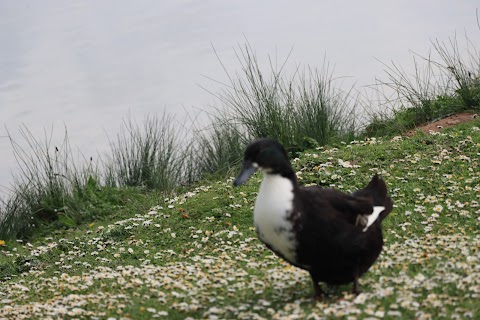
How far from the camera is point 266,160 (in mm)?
6590

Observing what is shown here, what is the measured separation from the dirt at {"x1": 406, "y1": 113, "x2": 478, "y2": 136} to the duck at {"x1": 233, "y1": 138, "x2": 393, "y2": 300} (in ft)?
27.7

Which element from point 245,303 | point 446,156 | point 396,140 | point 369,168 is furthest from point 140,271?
point 396,140

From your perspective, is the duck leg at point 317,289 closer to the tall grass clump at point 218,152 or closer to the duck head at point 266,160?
the duck head at point 266,160

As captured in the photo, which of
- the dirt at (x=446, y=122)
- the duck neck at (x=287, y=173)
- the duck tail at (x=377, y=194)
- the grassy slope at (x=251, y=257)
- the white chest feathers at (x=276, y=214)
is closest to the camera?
the white chest feathers at (x=276, y=214)

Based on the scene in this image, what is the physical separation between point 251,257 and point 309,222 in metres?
2.99

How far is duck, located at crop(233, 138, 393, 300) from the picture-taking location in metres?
6.46

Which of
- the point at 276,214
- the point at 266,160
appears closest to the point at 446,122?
the point at 266,160

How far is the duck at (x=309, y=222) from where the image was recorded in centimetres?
646

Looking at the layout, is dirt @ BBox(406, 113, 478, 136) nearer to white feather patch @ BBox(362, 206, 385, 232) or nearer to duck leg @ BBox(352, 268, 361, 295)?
white feather patch @ BBox(362, 206, 385, 232)

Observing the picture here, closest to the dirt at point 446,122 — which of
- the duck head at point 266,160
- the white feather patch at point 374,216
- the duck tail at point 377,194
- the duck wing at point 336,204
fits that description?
the duck tail at point 377,194

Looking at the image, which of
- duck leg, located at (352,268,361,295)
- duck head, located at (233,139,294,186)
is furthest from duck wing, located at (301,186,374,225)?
duck leg, located at (352,268,361,295)

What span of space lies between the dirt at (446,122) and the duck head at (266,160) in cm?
885

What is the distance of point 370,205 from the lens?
710 cm

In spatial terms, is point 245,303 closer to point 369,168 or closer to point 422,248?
point 422,248
